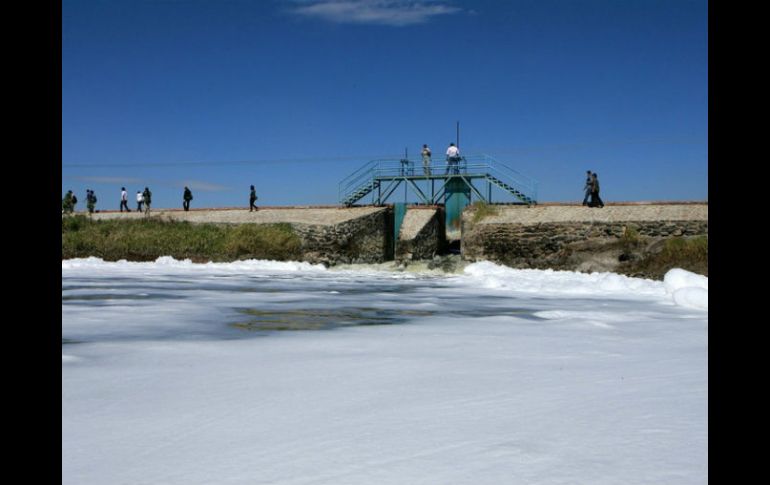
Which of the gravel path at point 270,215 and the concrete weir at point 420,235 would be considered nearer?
the concrete weir at point 420,235

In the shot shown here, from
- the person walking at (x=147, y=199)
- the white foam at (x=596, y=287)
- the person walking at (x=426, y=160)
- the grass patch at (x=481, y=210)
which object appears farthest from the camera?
the person walking at (x=147, y=199)

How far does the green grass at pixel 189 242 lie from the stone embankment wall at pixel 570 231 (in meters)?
7.15

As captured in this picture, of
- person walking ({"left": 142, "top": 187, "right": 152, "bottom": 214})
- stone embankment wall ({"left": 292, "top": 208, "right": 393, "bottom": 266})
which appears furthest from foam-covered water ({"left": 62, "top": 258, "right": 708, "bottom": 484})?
person walking ({"left": 142, "top": 187, "right": 152, "bottom": 214})

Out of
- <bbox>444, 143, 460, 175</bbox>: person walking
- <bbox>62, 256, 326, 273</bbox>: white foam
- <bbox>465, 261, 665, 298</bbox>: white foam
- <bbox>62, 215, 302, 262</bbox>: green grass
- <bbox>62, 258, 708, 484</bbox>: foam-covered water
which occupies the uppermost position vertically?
<bbox>444, 143, 460, 175</bbox>: person walking

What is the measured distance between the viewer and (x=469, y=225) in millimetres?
23172

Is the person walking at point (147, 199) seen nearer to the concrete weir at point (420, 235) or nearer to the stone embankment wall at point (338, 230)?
the stone embankment wall at point (338, 230)

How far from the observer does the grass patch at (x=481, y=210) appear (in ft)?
75.9

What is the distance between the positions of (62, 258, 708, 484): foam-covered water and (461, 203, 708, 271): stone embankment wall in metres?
12.0

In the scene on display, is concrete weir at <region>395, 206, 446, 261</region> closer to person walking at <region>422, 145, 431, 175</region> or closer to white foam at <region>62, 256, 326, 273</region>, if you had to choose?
person walking at <region>422, 145, 431, 175</region>

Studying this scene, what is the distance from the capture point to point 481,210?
23484 mm

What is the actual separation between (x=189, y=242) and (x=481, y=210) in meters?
11.4

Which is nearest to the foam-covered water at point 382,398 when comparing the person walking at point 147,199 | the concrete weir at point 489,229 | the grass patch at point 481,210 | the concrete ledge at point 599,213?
the concrete weir at point 489,229

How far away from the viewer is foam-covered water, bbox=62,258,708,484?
8.65 ft
